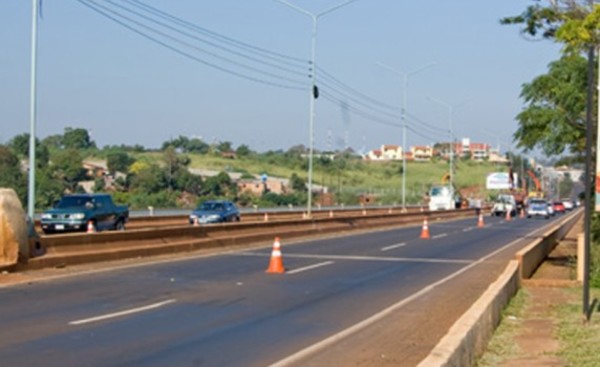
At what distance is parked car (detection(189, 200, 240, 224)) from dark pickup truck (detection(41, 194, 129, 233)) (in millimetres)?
9003

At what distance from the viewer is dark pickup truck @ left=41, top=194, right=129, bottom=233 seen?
35594mm

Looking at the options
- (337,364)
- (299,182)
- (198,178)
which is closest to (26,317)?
(337,364)

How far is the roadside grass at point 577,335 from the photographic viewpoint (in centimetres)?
1167

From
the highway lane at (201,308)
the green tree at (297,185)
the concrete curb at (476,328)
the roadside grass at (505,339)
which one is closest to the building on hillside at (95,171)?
the green tree at (297,185)

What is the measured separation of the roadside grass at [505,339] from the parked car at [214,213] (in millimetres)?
29217

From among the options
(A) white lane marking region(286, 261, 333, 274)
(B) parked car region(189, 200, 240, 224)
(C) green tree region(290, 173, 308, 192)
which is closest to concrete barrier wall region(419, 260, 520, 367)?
(A) white lane marking region(286, 261, 333, 274)

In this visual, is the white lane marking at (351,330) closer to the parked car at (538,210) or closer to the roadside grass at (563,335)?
the roadside grass at (563,335)

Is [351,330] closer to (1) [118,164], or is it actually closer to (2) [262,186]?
(1) [118,164]

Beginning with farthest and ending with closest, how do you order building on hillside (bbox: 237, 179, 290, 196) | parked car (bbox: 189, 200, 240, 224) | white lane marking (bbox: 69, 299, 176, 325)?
building on hillside (bbox: 237, 179, 290, 196) → parked car (bbox: 189, 200, 240, 224) → white lane marking (bbox: 69, 299, 176, 325)

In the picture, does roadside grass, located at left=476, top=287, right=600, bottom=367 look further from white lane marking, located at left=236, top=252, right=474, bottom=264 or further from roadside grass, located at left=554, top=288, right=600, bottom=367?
white lane marking, located at left=236, top=252, right=474, bottom=264

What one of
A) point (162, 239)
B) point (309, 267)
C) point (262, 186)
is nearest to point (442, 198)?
point (262, 186)

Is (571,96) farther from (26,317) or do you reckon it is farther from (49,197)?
(49,197)

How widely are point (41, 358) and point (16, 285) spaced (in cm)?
795

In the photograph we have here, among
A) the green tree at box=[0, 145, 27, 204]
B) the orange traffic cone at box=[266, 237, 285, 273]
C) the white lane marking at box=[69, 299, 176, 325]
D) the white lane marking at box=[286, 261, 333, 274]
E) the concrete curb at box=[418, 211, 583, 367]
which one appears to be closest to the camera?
the concrete curb at box=[418, 211, 583, 367]
